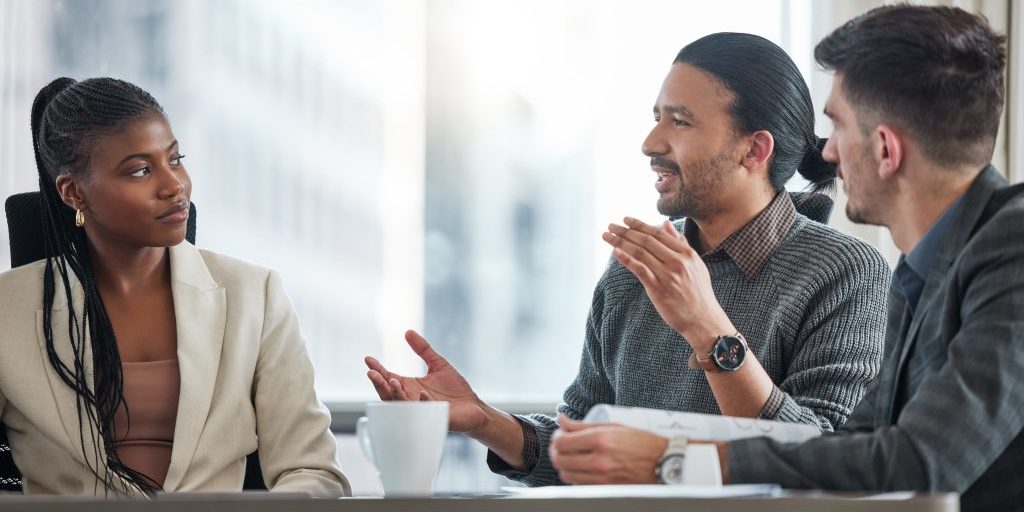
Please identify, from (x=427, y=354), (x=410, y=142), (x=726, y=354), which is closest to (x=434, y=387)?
(x=427, y=354)

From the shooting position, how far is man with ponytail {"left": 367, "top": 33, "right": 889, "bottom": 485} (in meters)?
1.59

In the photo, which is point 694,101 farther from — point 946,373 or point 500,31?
point 500,31

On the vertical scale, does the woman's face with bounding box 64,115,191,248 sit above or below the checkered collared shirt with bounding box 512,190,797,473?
above

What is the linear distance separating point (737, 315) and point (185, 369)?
87 cm

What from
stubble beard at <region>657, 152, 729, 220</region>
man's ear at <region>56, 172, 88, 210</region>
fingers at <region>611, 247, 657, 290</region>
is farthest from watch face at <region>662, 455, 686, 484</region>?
man's ear at <region>56, 172, 88, 210</region>

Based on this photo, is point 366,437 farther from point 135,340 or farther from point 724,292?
point 724,292

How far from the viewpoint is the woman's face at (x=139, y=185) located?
5.65 ft

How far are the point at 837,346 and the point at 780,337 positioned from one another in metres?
0.11

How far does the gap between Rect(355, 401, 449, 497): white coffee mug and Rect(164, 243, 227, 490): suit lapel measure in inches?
25.8

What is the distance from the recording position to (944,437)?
103cm

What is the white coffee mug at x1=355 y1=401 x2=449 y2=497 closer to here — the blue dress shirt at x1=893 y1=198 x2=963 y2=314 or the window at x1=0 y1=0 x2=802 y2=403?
the blue dress shirt at x1=893 y1=198 x2=963 y2=314

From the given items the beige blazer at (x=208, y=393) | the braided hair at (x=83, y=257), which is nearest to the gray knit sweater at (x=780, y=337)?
the beige blazer at (x=208, y=393)

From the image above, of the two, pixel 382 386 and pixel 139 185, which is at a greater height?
pixel 139 185

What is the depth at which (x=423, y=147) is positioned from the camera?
10.0 ft
